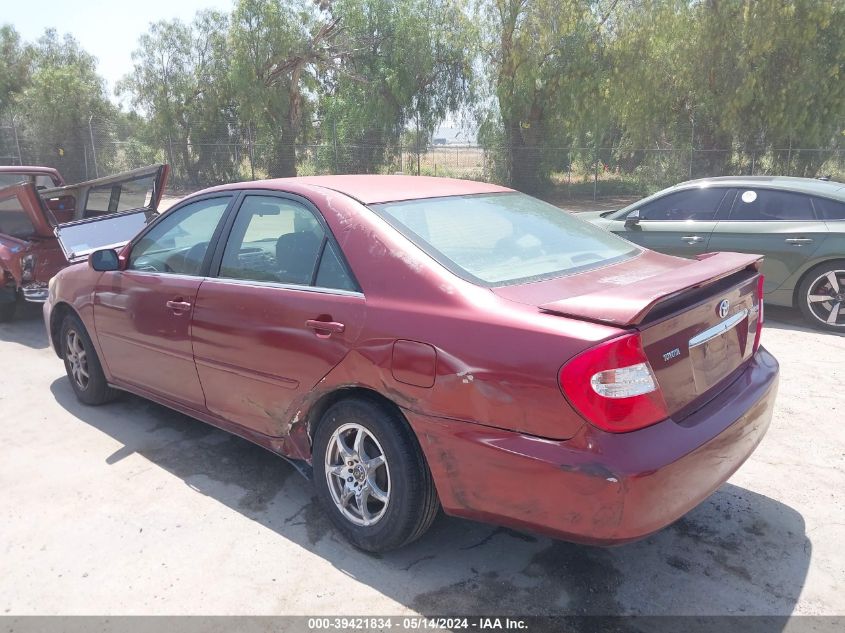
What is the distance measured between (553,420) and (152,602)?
6.01 feet

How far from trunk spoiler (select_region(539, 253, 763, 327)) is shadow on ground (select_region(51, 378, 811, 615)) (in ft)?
3.96

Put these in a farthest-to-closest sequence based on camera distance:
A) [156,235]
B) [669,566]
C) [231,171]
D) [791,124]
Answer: [231,171]
[791,124]
[156,235]
[669,566]

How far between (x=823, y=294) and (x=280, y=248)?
18.6ft

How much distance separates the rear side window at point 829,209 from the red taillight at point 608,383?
5593mm

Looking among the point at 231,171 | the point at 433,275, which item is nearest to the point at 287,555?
the point at 433,275

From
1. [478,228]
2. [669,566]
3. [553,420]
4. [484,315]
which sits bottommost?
[669,566]

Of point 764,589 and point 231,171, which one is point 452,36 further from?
point 764,589

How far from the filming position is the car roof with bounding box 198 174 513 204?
3.40 meters

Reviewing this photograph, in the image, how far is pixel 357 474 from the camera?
308cm

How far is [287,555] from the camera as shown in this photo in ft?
10.3

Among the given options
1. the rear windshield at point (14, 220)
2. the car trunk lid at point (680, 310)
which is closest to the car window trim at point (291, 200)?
the car trunk lid at point (680, 310)

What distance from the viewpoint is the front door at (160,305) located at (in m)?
3.91

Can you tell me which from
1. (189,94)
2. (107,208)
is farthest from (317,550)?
(189,94)

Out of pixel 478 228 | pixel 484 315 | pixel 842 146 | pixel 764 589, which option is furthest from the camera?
pixel 842 146
